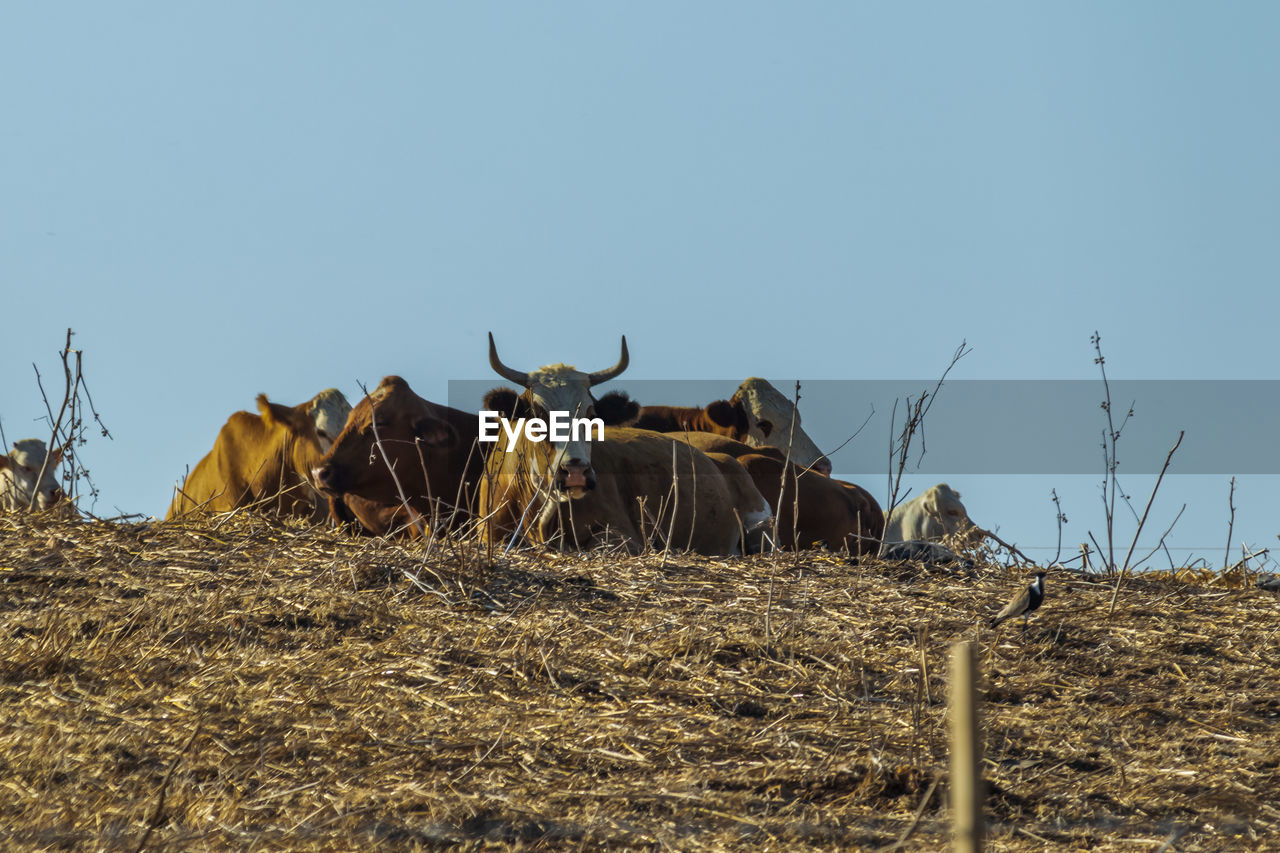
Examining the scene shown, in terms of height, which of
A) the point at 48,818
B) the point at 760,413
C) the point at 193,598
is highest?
the point at 760,413

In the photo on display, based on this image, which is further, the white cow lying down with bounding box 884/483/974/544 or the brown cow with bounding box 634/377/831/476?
the brown cow with bounding box 634/377/831/476

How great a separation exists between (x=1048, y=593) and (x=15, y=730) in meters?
4.43

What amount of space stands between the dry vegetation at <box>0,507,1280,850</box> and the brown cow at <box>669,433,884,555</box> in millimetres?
5292

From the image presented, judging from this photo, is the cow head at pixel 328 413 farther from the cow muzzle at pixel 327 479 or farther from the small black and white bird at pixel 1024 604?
the small black and white bird at pixel 1024 604

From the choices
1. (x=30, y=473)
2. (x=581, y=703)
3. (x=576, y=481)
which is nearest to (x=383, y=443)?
(x=576, y=481)

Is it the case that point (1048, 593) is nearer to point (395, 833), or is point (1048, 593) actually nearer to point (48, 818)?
point (395, 833)

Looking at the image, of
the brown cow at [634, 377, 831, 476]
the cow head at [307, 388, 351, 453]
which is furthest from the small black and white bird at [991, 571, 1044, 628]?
the brown cow at [634, 377, 831, 476]

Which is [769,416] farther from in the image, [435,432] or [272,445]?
[272,445]

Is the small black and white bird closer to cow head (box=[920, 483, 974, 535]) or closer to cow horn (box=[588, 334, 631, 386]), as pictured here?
cow horn (box=[588, 334, 631, 386])

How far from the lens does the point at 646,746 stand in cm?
414

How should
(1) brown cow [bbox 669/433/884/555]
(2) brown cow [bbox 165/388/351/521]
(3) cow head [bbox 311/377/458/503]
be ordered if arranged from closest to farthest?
(3) cow head [bbox 311/377/458/503]
(1) brown cow [bbox 669/433/884/555]
(2) brown cow [bbox 165/388/351/521]

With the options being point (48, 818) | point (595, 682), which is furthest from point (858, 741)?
point (48, 818)

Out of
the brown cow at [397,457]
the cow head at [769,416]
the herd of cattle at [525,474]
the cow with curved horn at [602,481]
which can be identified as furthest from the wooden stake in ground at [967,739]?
the cow head at [769,416]

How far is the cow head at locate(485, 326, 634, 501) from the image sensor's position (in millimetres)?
9641
